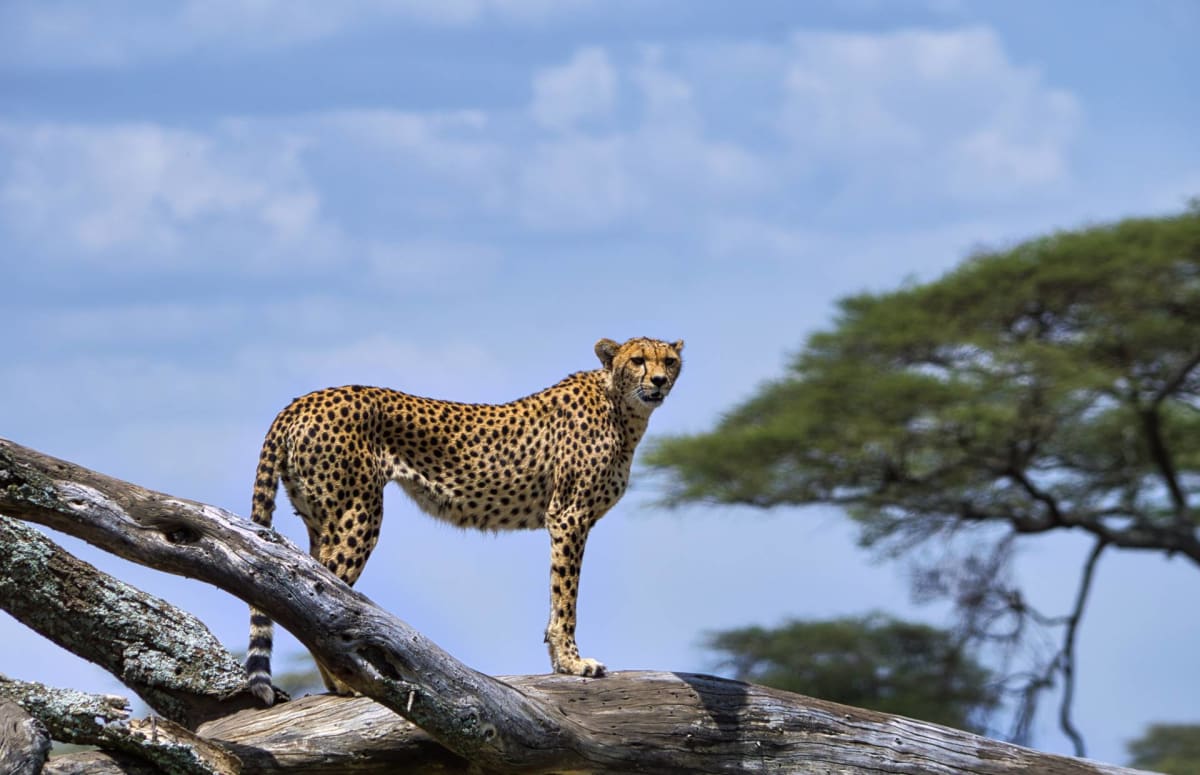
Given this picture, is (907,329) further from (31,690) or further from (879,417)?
(31,690)

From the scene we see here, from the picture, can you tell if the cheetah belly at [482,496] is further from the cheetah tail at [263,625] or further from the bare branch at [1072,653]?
the bare branch at [1072,653]

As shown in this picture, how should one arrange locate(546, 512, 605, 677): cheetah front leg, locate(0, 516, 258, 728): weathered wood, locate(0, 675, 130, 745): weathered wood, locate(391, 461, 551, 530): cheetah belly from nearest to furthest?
locate(0, 675, 130, 745): weathered wood < locate(0, 516, 258, 728): weathered wood < locate(546, 512, 605, 677): cheetah front leg < locate(391, 461, 551, 530): cheetah belly

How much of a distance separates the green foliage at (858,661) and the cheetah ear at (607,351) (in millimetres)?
15968

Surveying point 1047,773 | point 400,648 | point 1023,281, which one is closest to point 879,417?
point 1023,281

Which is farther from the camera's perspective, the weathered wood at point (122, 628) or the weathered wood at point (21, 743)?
the weathered wood at point (122, 628)

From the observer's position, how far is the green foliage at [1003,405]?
22625 mm

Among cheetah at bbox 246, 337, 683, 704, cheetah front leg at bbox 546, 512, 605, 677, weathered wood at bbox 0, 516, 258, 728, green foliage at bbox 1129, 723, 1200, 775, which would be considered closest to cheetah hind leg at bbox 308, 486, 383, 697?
cheetah at bbox 246, 337, 683, 704

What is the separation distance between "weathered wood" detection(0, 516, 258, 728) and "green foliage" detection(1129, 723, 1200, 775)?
20512 mm

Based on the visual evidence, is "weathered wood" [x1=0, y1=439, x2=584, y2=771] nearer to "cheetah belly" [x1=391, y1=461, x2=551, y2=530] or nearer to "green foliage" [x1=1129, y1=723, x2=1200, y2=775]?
"cheetah belly" [x1=391, y1=461, x2=551, y2=530]

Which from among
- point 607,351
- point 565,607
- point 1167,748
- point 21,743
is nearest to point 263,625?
point 21,743

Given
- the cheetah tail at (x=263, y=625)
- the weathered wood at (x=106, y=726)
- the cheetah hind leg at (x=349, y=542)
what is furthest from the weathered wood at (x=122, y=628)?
the cheetah hind leg at (x=349, y=542)

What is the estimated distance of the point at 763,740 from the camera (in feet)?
25.3

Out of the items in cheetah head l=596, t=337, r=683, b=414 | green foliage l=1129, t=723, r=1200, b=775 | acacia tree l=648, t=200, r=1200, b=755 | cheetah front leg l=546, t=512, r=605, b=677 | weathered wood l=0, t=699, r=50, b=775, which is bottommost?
weathered wood l=0, t=699, r=50, b=775

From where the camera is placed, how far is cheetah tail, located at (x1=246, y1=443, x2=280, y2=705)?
7.34 metres
